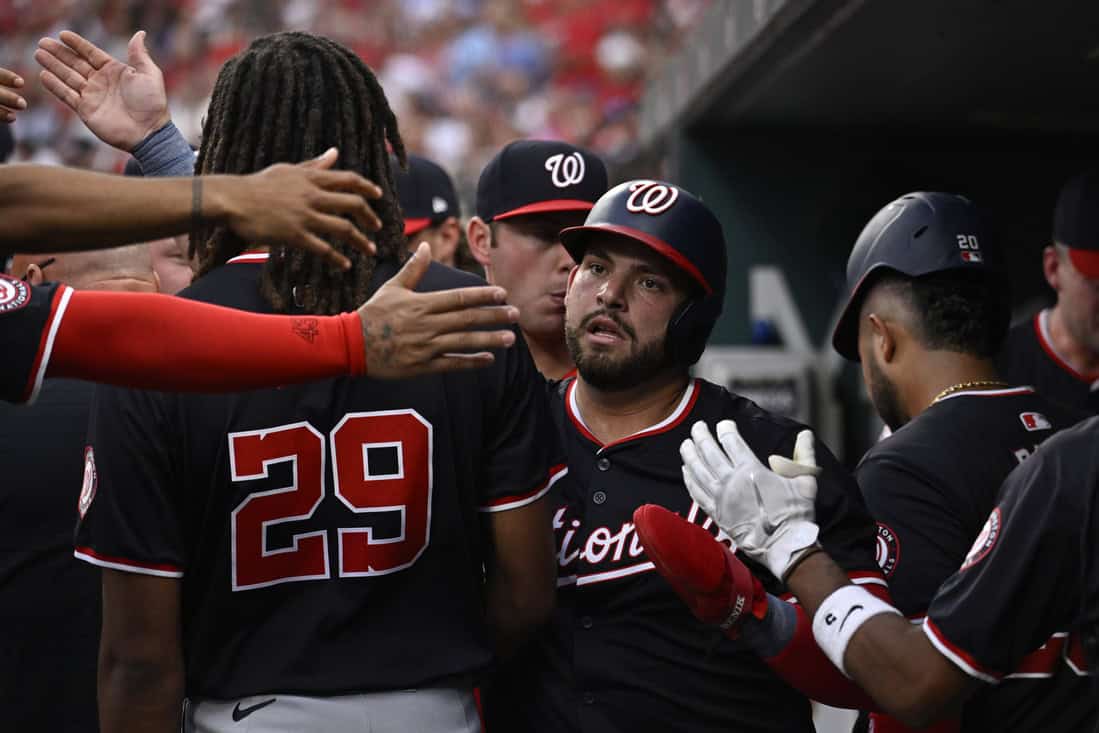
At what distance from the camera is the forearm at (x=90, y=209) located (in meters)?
1.76

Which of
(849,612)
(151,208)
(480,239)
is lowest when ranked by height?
(849,612)

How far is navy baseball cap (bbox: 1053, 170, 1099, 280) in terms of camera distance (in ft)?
13.2

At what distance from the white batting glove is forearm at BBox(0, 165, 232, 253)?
0.97m

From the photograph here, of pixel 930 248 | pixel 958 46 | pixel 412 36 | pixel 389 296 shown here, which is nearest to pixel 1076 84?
pixel 958 46

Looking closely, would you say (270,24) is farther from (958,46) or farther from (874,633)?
(874,633)

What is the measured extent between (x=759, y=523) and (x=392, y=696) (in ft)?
2.23

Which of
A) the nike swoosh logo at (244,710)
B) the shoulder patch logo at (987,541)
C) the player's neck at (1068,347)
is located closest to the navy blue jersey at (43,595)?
the nike swoosh logo at (244,710)

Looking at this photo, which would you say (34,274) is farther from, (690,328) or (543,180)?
(690,328)

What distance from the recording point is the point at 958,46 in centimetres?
435

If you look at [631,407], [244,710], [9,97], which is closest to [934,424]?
[631,407]

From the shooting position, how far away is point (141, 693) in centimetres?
211

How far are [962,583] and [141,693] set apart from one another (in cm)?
131

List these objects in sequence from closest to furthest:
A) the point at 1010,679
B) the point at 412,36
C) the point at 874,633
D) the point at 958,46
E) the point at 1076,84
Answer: the point at 874,633, the point at 1010,679, the point at 958,46, the point at 1076,84, the point at 412,36

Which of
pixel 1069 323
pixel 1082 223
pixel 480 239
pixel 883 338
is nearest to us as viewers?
pixel 883 338
